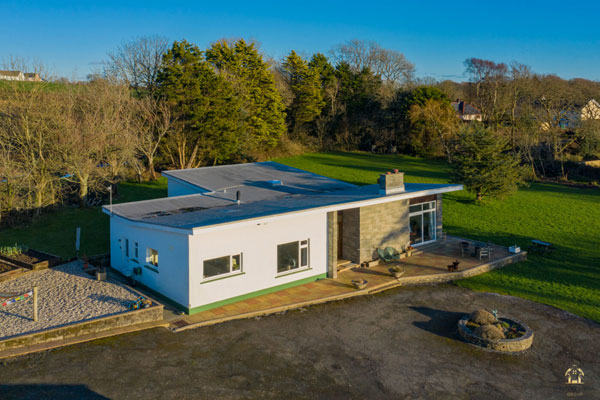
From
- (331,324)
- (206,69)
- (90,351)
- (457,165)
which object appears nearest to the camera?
(90,351)

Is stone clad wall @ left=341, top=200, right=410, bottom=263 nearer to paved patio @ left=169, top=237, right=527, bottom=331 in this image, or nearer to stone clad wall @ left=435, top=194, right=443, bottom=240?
paved patio @ left=169, top=237, right=527, bottom=331

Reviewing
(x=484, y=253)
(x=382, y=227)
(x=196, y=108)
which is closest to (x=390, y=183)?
(x=382, y=227)

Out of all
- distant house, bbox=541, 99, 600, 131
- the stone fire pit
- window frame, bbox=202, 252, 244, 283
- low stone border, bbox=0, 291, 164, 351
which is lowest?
the stone fire pit

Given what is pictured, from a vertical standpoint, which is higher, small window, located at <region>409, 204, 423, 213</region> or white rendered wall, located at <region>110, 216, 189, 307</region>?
small window, located at <region>409, 204, 423, 213</region>

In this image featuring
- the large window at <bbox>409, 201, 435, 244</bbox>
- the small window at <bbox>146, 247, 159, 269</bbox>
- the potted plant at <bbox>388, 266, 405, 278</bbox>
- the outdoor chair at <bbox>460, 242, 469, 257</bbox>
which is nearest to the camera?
the small window at <bbox>146, 247, 159, 269</bbox>

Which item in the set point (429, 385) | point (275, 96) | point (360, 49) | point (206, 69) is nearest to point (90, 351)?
point (429, 385)

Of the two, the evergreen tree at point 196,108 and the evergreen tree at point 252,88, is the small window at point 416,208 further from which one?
the evergreen tree at point 252,88

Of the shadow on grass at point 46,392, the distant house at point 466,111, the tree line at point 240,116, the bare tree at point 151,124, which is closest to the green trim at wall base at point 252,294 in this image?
the shadow on grass at point 46,392

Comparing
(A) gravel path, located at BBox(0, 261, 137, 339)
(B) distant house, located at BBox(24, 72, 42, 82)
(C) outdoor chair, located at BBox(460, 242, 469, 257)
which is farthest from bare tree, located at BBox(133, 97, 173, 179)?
(C) outdoor chair, located at BBox(460, 242, 469, 257)

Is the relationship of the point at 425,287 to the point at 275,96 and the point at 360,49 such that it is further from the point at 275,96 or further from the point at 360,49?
the point at 360,49
